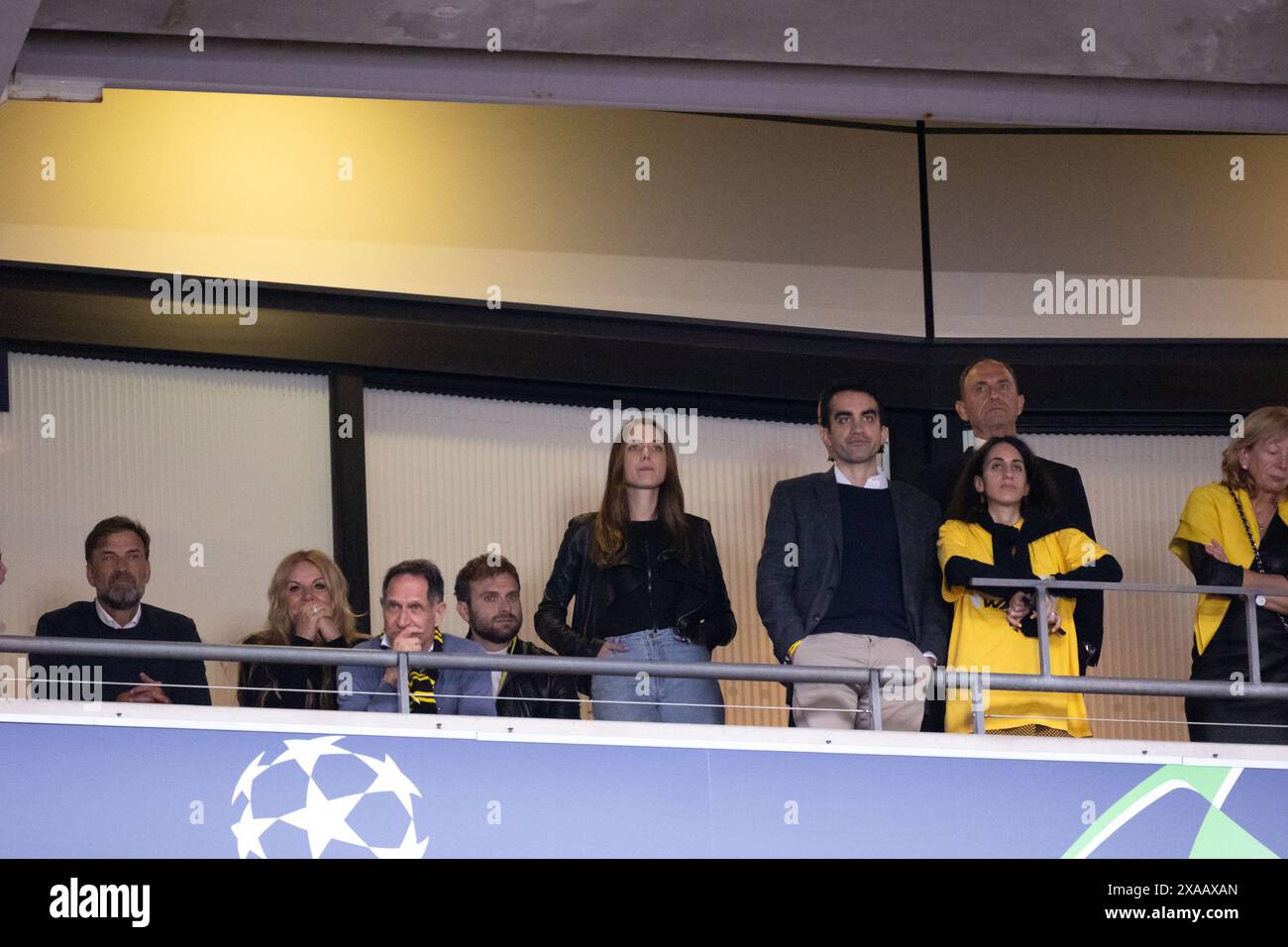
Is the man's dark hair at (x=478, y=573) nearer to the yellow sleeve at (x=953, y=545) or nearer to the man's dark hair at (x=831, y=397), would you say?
the man's dark hair at (x=831, y=397)

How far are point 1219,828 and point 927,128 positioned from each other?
16.1 feet

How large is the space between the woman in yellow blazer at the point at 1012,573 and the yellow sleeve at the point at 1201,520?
0.43 meters

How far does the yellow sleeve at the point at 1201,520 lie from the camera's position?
287 inches

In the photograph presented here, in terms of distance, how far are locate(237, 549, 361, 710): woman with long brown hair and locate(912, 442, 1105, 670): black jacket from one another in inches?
88.7

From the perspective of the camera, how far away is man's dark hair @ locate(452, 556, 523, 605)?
7578 mm

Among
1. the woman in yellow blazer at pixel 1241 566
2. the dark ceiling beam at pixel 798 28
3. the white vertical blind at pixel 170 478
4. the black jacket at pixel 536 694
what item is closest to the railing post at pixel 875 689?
the black jacket at pixel 536 694

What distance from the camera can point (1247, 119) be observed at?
891 cm

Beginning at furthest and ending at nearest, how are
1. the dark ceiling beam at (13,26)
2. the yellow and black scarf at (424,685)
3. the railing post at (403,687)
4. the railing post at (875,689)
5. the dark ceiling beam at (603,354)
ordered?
the dark ceiling beam at (603,354)
the dark ceiling beam at (13,26)
the yellow and black scarf at (424,685)
the railing post at (875,689)
the railing post at (403,687)

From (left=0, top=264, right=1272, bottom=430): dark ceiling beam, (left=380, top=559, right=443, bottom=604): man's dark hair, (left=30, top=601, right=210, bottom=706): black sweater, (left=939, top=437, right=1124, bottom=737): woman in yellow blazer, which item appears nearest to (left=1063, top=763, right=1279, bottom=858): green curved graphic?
(left=939, top=437, right=1124, bottom=737): woman in yellow blazer

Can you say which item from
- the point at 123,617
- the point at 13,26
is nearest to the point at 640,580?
→ the point at 123,617

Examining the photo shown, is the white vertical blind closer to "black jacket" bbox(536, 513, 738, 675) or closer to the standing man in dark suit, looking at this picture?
"black jacket" bbox(536, 513, 738, 675)
